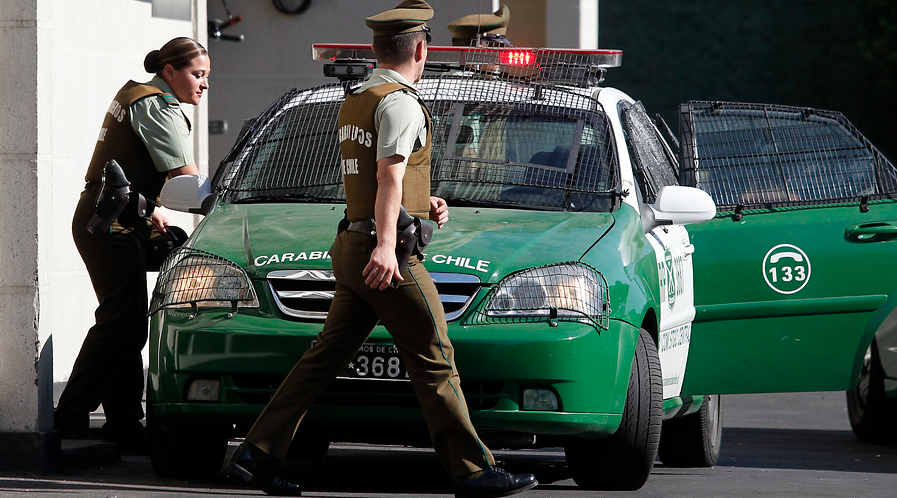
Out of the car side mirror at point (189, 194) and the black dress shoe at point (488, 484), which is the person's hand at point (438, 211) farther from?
the car side mirror at point (189, 194)

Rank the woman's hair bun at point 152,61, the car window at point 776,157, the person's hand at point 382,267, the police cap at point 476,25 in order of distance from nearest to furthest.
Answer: the person's hand at point 382,267, the woman's hair bun at point 152,61, the car window at point 776,157, the police cap at point 476,25

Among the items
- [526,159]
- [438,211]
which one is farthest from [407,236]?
[526,159]

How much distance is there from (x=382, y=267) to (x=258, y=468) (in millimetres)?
847

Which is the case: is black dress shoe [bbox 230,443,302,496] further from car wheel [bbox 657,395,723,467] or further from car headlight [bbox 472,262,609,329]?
car wheel [bbox 657,395,723,467]

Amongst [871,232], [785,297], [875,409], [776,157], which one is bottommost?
[875,409]

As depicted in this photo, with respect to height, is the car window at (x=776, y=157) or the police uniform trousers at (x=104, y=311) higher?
the car window at (x=776, y=157)

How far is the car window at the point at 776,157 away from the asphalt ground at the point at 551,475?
129cm

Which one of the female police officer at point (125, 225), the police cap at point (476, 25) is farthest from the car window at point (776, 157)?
the female police officer at point (125, 225)

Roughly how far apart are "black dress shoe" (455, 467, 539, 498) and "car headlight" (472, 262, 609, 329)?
0.60 m

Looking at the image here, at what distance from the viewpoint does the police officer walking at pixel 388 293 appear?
5168 mm

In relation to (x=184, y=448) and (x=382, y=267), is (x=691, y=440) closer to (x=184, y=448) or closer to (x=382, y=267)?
(x=184, y=448)

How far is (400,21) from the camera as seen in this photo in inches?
207

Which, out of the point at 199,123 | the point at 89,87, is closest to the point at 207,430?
the point at 89,87

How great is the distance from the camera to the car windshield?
6445mm
